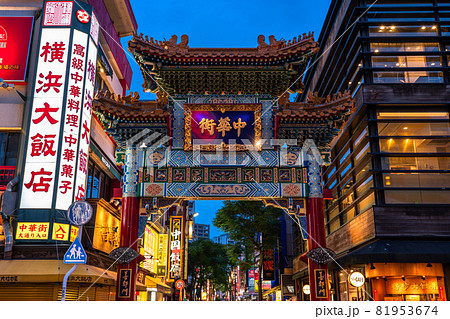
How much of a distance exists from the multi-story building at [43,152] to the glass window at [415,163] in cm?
1312

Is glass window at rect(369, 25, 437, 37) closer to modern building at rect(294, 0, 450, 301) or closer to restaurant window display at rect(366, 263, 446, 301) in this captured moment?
modern building at rect(294, 0, 450, 301)

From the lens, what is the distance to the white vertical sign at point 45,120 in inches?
674

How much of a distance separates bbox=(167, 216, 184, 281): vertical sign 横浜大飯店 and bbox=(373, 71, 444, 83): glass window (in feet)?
58.8

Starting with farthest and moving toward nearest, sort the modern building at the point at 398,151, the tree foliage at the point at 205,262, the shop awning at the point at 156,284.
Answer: the tree foliage at the point at 205,262 → the shop awning at the point at 156,284 → the modern building at the point at 398,151

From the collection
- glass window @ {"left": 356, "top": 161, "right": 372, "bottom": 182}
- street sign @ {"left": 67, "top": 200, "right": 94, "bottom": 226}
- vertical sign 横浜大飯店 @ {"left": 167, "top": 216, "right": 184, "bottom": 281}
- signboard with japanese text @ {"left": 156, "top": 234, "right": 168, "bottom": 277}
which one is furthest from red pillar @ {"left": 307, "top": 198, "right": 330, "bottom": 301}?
signboard with japanese text @ {"left": 156, "top": 234, "right": 168, "bottom": 277}

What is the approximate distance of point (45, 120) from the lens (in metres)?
17.8

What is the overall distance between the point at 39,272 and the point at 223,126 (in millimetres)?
9010

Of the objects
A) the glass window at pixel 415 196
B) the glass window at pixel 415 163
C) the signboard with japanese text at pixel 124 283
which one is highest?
the glass window at pixel 415 163

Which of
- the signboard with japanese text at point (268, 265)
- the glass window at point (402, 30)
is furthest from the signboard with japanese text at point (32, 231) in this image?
the signboard with japanese text at point (268, 265)

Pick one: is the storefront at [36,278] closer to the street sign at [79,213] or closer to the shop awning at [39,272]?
the shop awning at [39,272]

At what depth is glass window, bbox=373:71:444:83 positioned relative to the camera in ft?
64.5

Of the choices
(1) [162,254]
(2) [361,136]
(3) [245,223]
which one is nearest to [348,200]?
(2) [361,136]

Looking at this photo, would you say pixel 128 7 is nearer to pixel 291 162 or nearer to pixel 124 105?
pixel 124 105

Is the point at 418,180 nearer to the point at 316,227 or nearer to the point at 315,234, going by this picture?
the point at 316,227
